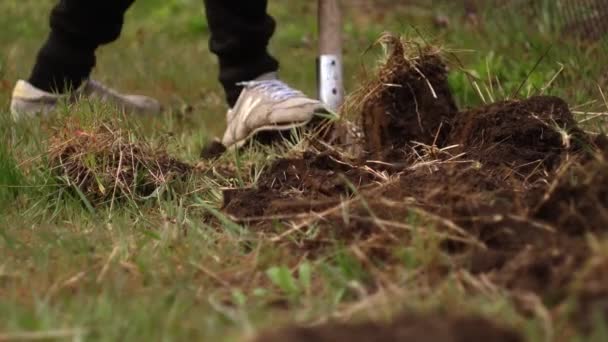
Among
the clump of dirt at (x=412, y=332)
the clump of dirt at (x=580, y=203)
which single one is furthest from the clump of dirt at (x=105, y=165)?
the clump of dirt at (x=412, y=332)

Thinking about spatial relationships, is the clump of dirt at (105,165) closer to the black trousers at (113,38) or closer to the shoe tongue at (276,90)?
the shoe tongue at (276,90)

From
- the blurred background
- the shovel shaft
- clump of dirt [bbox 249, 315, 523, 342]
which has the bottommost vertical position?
the blurred background

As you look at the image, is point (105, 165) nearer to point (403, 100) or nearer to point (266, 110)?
point (266, 110)

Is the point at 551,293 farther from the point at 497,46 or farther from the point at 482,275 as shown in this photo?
the point at 497,46

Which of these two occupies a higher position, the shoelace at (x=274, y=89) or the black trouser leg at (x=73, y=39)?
the black trouser leg at (x=73, y=39)

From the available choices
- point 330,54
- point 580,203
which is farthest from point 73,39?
point 580,203

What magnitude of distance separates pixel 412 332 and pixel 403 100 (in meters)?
1.45

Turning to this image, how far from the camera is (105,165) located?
2.38 meters

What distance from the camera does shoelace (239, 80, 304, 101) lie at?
299 cm

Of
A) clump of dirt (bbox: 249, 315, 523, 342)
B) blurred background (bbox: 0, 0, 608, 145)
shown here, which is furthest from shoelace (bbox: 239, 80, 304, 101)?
clump of dirt (bbox: 249, 315, 523, 342)

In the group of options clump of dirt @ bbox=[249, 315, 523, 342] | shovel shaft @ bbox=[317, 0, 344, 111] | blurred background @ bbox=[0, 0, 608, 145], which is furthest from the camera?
blurred background @ bbox=[0, 0, 608, 145]

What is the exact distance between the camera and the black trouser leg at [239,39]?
3.14m

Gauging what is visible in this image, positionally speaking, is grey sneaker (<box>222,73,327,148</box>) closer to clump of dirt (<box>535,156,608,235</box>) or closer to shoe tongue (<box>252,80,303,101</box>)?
shoe tongue (<box>252,80,303,101</box>)

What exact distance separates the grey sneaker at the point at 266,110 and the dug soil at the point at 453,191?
0.35m
